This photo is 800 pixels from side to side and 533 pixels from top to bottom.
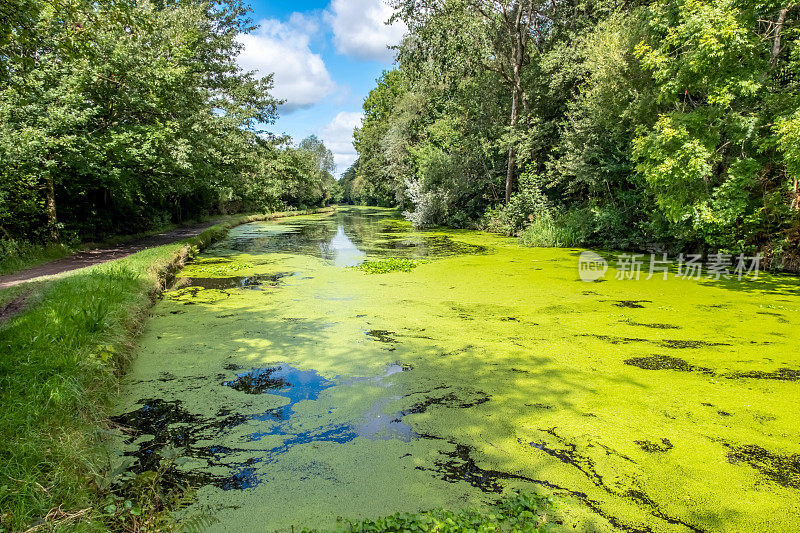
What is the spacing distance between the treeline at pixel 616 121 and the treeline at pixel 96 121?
7486mm

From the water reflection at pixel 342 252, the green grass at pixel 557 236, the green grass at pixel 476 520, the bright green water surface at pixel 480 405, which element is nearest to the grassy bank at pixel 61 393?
the bright green water surface at pixel 480 405

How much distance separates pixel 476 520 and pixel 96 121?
37.1 ft

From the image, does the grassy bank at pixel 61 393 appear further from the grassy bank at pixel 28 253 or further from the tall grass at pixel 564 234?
the tall grass at pixel 564 234

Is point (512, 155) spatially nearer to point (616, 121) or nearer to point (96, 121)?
point (616, 121)

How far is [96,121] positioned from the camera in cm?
969

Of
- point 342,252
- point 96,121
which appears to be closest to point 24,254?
point 96,121

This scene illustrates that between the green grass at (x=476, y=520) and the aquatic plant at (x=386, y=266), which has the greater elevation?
the aquatic plant at (x=386, y=266)

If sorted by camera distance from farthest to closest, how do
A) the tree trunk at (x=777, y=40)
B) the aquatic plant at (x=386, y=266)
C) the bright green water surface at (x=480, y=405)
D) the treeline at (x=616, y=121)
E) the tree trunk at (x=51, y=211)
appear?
the tree trunk at (x=51, y=211)
the aquatic plant at (x=386, y=266)
the tree trunk at (x=777, y=40)
the treeline at (x=616, y=121)
the bright green water surface at (x=480, y=405)

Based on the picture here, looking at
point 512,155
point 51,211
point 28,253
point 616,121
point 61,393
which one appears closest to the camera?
point 61,393

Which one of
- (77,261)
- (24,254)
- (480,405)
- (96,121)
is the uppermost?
Result: (96,121)

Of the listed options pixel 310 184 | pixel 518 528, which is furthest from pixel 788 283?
pixel 310 184

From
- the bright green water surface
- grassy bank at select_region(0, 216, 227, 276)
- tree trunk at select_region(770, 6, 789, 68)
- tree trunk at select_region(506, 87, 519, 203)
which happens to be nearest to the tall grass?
tree trunk at select_region(506, 87, 519, 203)

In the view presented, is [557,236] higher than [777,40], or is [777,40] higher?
[777,40]

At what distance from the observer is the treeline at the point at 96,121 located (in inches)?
218
